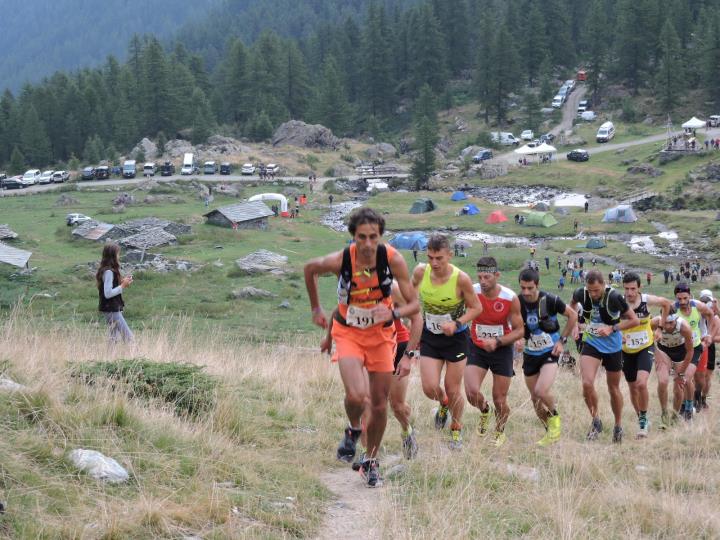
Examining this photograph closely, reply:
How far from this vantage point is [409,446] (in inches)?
266

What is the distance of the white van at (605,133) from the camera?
231 ft

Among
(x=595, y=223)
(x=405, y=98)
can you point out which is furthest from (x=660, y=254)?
(x=405, y=98)

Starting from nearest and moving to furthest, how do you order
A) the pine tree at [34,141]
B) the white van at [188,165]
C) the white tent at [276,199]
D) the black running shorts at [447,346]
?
the black running shorts at [447,346], the white tent at [276,199], the white van at [188,165], the pine tree at [34,141]

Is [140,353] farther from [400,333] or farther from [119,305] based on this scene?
[400,333]

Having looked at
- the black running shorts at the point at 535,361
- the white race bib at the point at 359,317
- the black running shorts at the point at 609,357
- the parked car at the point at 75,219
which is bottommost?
the parked car at the point at 75,219

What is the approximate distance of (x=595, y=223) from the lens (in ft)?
150

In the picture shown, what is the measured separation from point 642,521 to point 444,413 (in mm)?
2863

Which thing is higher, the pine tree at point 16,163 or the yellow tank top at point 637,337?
the yellow tank top at point 637,337

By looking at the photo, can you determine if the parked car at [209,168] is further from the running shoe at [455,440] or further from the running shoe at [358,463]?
the running shoe at [358,463]

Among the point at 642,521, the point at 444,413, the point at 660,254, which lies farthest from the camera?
the point at 660,254

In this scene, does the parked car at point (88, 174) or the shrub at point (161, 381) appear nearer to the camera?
the shrub at point (161, 381)

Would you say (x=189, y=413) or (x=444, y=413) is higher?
(x=189, y=413)

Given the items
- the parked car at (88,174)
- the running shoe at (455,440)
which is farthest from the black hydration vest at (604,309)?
the parked car at (88,174)

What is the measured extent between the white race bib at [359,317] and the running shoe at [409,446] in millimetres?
1364
